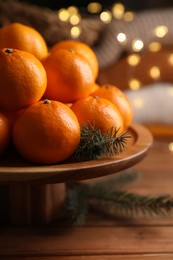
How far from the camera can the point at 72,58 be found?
0.65 m

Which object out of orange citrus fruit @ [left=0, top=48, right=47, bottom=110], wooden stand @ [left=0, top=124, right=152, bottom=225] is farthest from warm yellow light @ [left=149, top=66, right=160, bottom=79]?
orange citrus fruit @ [left=0, top=48, right=47, bottom=110]

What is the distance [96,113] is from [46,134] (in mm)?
105

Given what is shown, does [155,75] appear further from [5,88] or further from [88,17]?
[5,88]

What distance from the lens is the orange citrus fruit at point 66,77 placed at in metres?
0.64

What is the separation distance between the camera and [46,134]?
547 millimetres

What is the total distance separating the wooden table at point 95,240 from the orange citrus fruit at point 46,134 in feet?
0.54

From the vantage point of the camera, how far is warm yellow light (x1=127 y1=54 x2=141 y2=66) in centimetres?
141

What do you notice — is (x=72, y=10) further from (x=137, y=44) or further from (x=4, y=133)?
(x=4, y=133)

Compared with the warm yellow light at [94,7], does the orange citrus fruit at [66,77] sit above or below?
below

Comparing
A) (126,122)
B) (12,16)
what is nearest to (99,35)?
(12,16)

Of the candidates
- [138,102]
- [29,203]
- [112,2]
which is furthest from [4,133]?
[112,2]

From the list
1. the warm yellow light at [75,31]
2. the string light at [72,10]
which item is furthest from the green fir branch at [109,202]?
the string light at [72,10]

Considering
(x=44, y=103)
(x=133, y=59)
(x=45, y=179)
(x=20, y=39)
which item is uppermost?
(x=133, y=59)

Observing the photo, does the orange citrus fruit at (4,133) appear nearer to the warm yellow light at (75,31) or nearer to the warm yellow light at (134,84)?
the warm yellow light at (75,31)
